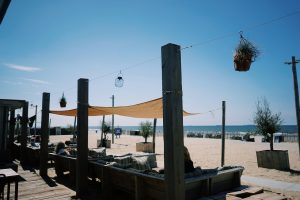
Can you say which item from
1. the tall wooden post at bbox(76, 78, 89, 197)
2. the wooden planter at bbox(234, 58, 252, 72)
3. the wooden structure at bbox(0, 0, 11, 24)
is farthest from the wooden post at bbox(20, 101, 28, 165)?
the wooden planter at bbox(234, 58, 252, 72)

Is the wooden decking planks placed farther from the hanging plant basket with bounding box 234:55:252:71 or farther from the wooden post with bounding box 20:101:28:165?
the hanging plant basket with bounding box 234:55:252:71

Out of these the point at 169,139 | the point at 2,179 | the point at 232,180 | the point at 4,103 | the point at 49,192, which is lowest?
the point at 49,192

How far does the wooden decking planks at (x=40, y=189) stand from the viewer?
21.6ft

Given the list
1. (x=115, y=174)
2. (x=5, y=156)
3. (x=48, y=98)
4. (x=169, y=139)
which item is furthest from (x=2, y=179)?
(x=5, y=156)

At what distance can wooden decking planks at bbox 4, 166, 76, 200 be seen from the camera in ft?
21.6

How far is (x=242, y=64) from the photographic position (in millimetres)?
4711

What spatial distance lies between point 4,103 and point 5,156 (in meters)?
2.11

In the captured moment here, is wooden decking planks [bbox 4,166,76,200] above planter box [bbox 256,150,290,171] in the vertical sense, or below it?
below

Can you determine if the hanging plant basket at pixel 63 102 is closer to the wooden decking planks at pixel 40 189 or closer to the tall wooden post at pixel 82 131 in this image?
the wooden decking planks at pixel 40 189

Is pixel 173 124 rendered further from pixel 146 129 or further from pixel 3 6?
pixel 146 129

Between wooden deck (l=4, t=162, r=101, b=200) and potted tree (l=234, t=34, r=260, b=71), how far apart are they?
486 centimetres

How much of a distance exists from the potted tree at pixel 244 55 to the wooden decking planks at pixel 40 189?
5.38m

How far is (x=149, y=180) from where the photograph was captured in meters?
5.28

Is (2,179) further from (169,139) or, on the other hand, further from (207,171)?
(207,171)
